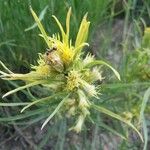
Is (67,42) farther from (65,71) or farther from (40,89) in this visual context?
(40,89)

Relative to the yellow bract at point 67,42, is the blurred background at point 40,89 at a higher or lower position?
lower

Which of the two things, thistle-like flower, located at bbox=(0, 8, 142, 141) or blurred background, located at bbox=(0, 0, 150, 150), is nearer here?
thistle-like flower, located at bbox=(0, 8, 142, 141)

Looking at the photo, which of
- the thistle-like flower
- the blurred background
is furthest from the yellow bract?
the blurred background

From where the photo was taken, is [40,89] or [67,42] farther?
[40,89]

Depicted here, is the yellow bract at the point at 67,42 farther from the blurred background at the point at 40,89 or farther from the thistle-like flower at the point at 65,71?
the blurred background at the point at 40,89

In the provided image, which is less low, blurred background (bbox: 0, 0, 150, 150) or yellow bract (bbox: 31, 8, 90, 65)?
yellow bract (bbox: 31, 8, 90, 65)

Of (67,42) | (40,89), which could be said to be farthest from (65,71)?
(40,89)

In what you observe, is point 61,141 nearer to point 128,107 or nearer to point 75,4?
point 128,107

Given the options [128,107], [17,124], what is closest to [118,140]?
[128,107]

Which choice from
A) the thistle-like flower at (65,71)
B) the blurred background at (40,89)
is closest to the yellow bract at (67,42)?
the thistle-like flower at (65,71)

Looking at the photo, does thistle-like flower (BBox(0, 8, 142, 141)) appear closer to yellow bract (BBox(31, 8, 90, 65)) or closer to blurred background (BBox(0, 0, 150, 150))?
yellow bract (BBox(31, 8, 90, 65))

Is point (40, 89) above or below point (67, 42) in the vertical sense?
below
